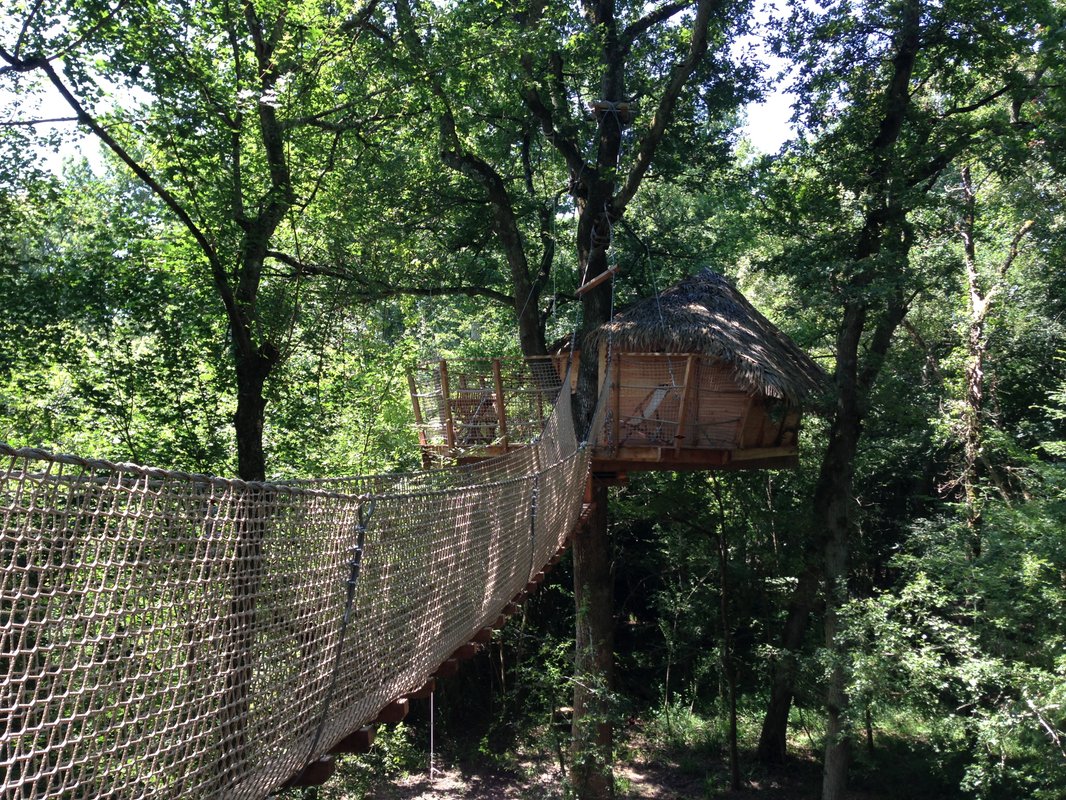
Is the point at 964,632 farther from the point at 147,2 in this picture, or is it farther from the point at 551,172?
the point at 147,2

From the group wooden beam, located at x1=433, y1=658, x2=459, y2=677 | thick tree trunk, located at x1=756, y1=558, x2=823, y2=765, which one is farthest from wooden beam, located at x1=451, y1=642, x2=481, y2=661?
thick tree trunk, located at x1=756, y1=558, x2=823, y2=765

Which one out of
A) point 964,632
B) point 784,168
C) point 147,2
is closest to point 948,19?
point 784,168

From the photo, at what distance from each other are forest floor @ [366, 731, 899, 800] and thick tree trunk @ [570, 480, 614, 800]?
1.18 meters

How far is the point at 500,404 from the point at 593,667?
242 centimetres

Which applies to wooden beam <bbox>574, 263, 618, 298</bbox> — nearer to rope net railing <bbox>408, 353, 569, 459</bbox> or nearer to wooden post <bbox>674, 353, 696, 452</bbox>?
rope net railing <bbox>408, 353, 569, 459</bbox>

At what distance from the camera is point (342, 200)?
7.33m

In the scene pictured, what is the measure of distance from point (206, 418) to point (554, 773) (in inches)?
214

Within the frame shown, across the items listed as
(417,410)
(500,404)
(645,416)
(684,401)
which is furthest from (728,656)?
(417,410)

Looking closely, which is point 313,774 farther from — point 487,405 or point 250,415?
point 487,405

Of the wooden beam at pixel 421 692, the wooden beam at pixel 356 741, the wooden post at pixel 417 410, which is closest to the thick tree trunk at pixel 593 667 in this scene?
the wooden post at pixel 417 410

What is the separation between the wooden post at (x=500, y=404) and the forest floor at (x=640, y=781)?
3.59 meters

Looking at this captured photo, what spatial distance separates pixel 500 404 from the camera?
319 inches

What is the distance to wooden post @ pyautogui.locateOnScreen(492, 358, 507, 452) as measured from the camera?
8012mm

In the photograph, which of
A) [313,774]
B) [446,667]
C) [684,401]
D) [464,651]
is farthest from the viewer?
[684,401]
